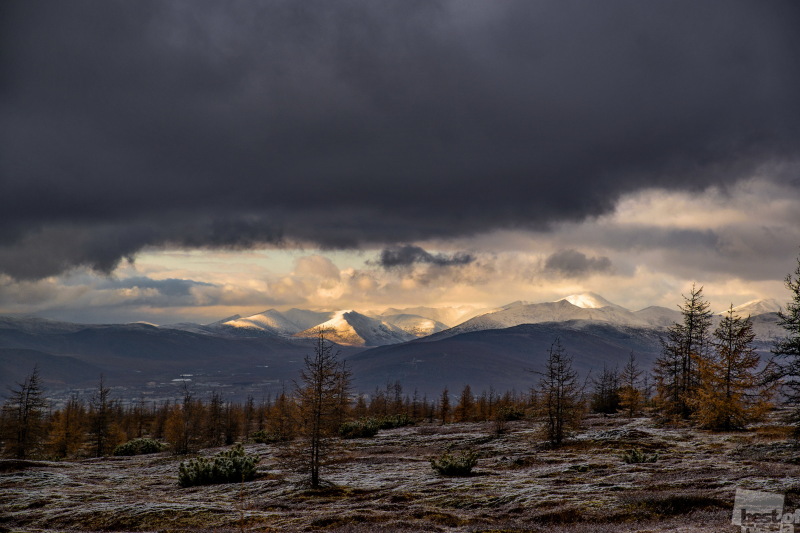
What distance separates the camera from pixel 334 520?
75.2ft

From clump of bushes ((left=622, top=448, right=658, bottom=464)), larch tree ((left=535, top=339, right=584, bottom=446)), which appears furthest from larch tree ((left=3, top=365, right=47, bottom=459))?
clump of bushes ((left=622, top=448, right=658, bottom=464))

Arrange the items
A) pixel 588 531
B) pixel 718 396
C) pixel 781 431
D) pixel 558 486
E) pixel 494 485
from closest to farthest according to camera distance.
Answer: pixel 588 531 < pixel 558 486 < pixel 494 485 < pixel 781 431 < pixel 718 396

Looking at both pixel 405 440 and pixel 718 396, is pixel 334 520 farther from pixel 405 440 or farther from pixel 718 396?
pixel 405 440

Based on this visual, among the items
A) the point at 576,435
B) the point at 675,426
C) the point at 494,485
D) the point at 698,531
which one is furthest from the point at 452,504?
the point at 675,426

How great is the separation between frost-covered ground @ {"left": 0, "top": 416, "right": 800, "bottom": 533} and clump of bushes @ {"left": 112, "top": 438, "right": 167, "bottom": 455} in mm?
28972

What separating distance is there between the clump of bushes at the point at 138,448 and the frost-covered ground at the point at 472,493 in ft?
95.1

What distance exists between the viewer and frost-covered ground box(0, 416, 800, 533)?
832 inches

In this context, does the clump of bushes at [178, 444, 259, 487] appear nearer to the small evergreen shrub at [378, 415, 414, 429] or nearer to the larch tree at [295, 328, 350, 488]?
the larch tree at [295, 328, 350, 488]

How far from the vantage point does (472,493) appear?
28734mm

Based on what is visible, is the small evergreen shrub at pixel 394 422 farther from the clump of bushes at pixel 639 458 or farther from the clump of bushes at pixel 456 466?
the clump of bushes at pixel 639 458

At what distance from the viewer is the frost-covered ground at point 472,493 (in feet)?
69.4

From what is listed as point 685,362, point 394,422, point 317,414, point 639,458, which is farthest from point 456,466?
point 394,422

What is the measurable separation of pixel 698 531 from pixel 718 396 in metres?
39.5

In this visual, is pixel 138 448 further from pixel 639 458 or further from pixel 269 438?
pixel 639 458
